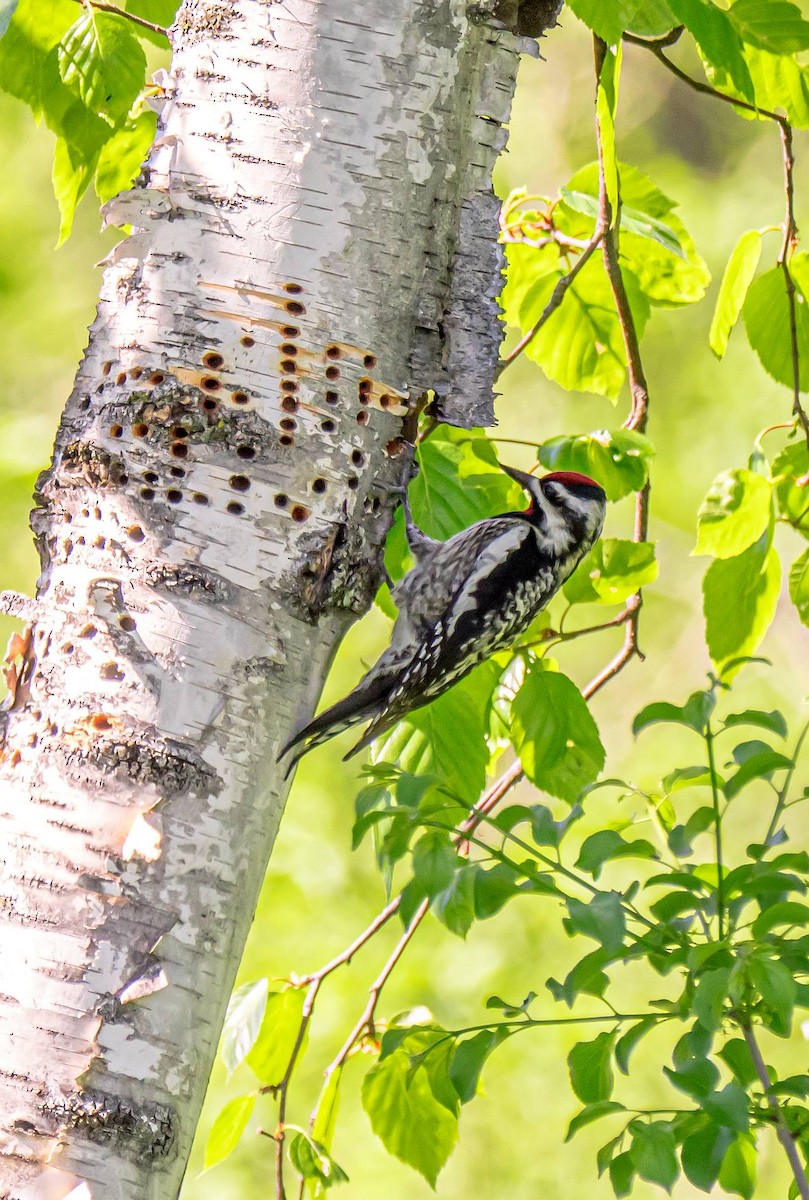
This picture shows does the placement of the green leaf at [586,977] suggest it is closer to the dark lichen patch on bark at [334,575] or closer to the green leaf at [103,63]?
the dark lichen patch on bark at [334,575]

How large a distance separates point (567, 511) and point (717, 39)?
121cm

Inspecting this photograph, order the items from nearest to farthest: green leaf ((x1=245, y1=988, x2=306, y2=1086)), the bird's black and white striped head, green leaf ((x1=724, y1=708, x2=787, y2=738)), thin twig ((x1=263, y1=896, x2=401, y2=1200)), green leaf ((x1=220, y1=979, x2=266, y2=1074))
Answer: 1. green leaf ((x1=724, y1=708, x2=787, y2=738))
2. green leaf ((x1=220, y1=979, x2=266, y2=1074))
3. thin twig ((x1=263, y1=896, x2=401, y2=1200))
4. green leaf ((x1=245, y1=988, x2=306, y2=1086))
5. the bird's black and white striped head

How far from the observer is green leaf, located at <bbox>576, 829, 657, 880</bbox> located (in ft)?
3.94

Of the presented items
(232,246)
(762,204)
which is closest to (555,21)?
(232,246)

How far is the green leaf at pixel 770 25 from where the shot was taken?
1.72 meters

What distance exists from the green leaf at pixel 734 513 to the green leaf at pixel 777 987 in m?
0.96

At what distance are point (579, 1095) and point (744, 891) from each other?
268 millimetres

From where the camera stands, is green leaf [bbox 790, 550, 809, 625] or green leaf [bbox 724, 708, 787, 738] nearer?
green leaf [bbox 724, 708, 787, 738]

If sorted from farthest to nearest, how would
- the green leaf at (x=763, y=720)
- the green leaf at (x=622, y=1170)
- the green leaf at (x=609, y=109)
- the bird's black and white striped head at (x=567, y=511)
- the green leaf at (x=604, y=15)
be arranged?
the bird's black and white striped head at (x=567, y=511) → the green leaf at (x=609, y=109) → the green leaf at (x=604, y=15) → the green leaf at (x=763, y=720) → the green leaf at (x=622, y=1170)

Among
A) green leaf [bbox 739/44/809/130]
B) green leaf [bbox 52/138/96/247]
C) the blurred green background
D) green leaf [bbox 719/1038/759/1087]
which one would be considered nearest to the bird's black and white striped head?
green leaf [bbox 739/44/809/130]

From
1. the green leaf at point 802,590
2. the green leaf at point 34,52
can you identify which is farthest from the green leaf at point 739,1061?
the green leaf at point 34,52

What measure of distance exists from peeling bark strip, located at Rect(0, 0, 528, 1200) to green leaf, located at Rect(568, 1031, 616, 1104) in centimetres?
39

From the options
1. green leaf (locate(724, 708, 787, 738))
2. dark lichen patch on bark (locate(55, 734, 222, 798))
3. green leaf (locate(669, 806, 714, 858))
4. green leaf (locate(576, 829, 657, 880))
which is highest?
green leaf (locate(724, 708, 787, 738))

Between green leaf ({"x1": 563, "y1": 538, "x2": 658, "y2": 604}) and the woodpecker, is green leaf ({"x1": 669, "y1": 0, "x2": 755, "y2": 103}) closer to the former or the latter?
green leaf ({"x1": 563, "y1": 538, "x2": 658, "y2": 604})
